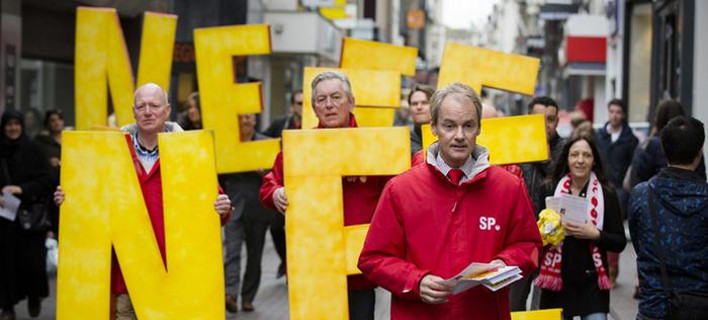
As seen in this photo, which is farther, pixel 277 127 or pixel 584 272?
pixel 277 127

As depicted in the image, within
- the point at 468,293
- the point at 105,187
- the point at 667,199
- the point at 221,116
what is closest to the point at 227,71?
the point at 221,116

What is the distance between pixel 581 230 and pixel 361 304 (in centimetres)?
138

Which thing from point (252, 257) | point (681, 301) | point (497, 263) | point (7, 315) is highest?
point (497, 263)

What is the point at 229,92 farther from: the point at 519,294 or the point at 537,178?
the point at 519,294

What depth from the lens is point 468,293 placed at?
4871mm

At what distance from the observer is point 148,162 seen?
6.96m

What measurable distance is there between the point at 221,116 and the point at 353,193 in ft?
10.9

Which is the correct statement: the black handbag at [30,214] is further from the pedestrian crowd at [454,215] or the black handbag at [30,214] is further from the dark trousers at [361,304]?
the dark trousers at [361,304]

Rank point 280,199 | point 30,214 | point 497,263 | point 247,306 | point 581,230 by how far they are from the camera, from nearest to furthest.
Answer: point 497,263, point 280,199, point 581,230, point 30,214, point 247,306

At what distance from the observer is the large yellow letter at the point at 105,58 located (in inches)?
376

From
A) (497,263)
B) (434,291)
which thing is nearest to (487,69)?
(497,263)

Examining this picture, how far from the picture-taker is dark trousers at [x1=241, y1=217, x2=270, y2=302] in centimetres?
1153

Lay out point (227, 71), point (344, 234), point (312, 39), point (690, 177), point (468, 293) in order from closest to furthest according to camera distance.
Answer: point (468, 293) → point (690, 177) → point (344, 234) → point (227, 71) → point (312, 39)

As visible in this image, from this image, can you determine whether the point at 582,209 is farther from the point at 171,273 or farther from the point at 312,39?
the point at 312,39
